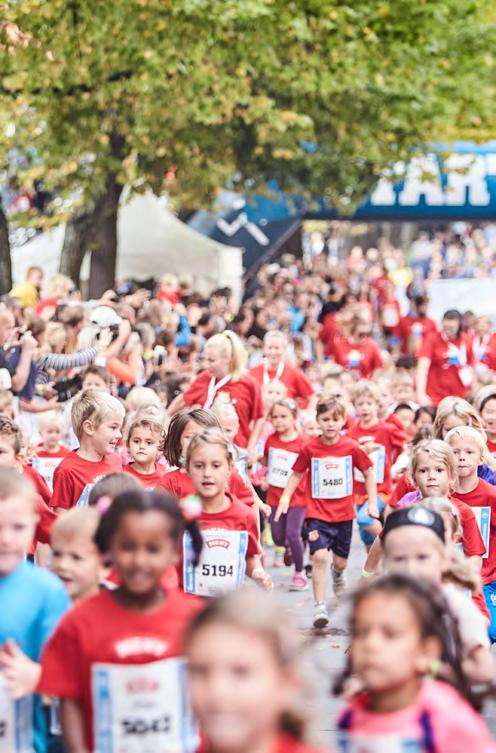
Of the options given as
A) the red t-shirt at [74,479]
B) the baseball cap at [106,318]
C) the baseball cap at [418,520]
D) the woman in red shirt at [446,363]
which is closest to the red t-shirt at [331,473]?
the red t-shirt at [74,479]

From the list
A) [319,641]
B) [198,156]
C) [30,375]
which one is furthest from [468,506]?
[198,156]

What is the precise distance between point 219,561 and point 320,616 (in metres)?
3.30

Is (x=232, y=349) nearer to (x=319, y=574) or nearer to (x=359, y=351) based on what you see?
(x=319, y=574)

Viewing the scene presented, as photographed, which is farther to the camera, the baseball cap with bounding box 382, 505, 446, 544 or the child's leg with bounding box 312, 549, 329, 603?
the child's leg with bounding box 312, 549, 329, 603

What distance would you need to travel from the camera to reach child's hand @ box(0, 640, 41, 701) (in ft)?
17.1

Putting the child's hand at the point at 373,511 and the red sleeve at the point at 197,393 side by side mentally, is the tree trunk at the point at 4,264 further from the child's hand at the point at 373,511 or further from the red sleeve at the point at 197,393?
the child's hand at the point at 373,511

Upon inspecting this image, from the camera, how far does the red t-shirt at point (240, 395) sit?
41.8 ft

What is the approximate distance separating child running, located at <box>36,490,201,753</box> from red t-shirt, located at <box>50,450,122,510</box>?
11.5ft

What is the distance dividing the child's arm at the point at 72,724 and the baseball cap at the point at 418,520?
4.11ft

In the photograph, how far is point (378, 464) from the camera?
13.0 m

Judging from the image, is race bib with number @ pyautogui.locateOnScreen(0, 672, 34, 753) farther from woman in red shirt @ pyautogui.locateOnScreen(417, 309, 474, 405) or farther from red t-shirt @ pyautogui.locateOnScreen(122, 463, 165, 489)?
woman in red shirt @ pyautogui.locateOnScreen(417, 309, 474, 405)

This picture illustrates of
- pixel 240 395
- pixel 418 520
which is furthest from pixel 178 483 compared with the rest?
pixel 240 395

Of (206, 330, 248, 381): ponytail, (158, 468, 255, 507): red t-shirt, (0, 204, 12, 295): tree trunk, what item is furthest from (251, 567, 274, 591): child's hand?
(0, 204, 12, 295): tree trunk

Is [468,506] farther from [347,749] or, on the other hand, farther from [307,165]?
[307,165]
